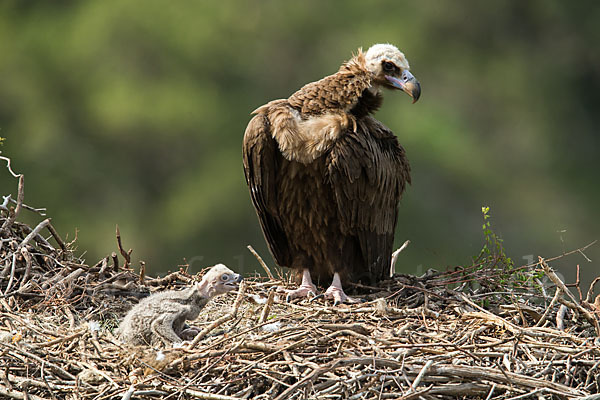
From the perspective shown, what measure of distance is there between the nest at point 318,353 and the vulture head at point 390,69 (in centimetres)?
107

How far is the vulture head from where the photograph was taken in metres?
3.75

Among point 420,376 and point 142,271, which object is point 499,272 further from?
point 142,271

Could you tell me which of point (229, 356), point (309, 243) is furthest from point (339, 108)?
point (229, 356)

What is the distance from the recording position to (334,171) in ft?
11.6

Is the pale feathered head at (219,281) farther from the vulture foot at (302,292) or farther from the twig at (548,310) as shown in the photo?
the twig at (548,310)

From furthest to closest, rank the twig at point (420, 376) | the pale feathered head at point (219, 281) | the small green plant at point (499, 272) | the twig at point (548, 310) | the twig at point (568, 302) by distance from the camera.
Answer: the small green plant at point (499, 272) → the pale feathered head at point (219, 281) → the twig at point (548, 310) → the twig at point (568, 302) → the twig at point (420, 376)

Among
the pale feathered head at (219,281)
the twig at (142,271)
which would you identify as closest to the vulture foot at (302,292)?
the pale feathered head at (219,281)

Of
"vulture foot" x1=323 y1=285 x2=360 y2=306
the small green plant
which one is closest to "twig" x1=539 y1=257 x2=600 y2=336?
the small green plant

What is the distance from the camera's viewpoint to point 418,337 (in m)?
2.81

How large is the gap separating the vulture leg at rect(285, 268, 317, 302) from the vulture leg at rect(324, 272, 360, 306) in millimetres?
92

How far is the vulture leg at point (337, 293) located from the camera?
3613mm

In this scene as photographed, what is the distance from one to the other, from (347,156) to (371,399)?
141cm

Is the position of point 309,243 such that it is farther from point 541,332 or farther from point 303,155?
point 541,332

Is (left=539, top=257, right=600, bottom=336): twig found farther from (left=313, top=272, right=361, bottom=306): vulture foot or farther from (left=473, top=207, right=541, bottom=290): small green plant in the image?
(left=313, top=272, right=361, bottom=306): vulture foot
